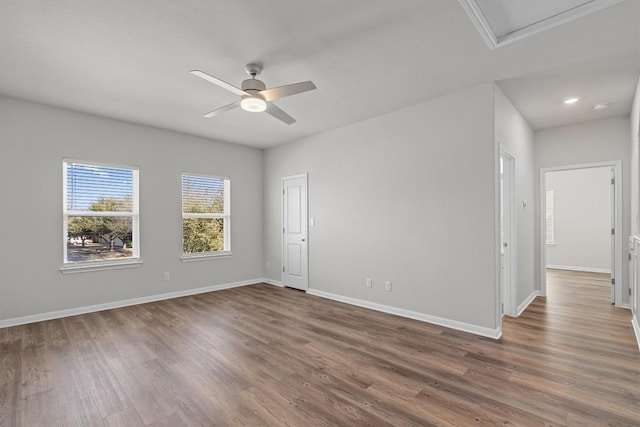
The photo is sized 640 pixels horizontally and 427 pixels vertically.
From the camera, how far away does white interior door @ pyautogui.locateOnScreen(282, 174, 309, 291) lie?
5.43 m

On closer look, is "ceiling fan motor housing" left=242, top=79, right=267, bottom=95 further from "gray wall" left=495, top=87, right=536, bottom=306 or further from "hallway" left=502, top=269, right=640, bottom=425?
"hallway" left=502, top=269, right=640, bottom=425

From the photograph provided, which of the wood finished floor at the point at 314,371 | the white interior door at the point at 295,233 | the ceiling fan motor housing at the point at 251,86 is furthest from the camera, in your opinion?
the white interior door at the point at 295,233

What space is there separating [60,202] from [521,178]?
250 inches

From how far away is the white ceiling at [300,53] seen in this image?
2.16 meters

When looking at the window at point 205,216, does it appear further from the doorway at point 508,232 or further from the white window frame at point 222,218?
the doorway at point 508,232

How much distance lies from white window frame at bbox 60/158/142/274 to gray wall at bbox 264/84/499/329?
110 inches

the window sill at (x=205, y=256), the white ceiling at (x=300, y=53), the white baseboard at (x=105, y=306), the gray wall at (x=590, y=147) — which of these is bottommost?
the white baseboard at (x=105, y=306)

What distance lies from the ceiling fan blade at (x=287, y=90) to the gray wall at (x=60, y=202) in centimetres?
298

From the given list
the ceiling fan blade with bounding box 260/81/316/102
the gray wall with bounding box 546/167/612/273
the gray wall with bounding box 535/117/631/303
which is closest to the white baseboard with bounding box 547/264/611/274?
the gray wall with bounding box 546/167/612/273

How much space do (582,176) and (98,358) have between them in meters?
9.62

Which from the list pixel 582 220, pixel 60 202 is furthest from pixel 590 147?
pixel 60 202

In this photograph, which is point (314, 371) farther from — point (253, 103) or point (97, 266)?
point (97, 266)

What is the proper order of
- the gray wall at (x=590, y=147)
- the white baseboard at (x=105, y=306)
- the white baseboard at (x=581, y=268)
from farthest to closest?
the white baseboard at (x=581, y=268) < the gray wall at (x=590, y=147) < the white baseboard at (x=105, y=306)

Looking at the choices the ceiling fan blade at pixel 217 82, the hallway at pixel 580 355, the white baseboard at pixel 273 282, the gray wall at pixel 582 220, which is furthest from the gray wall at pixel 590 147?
the ceiling fan blade at pixel 217 82
